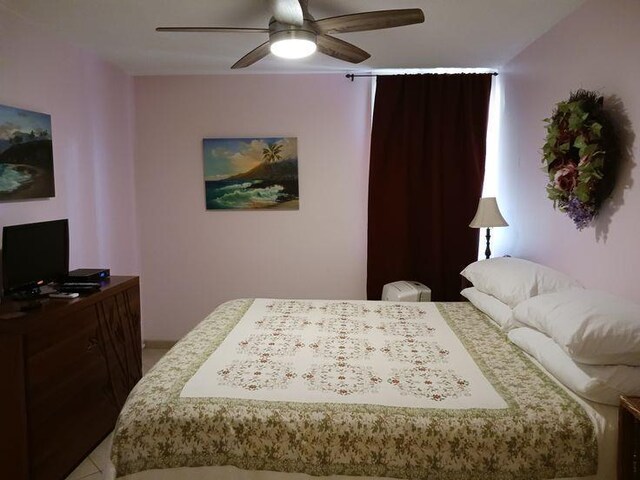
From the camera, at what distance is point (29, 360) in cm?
212

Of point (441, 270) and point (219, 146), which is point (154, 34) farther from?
point (441, 270)

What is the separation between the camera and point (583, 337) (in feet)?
5.83

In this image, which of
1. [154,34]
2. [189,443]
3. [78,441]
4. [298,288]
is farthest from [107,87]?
[189,443]

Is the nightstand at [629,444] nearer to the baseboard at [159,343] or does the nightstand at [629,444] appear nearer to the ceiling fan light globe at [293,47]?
the ceiling fan light globe at [293,47]

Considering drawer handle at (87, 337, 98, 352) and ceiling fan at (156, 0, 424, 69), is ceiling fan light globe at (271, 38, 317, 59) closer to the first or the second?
ceiling fan at (156, 0, 424, 69)

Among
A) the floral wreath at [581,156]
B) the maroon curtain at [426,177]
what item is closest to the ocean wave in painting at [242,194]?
the maroon curtain at [426,177]

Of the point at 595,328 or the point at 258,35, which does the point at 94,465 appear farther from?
the point at 258,35

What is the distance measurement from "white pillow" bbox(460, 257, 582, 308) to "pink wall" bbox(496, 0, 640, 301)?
0.51 ft

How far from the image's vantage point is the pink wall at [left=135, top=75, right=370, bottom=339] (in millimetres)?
4223

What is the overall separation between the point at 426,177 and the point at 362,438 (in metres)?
2.90

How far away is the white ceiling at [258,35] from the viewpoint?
265 cm

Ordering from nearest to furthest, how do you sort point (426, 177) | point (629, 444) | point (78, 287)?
point (629, 444)
point (78, 287)
point (426, 177)

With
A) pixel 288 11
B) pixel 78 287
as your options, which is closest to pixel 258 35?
pixel 288 11

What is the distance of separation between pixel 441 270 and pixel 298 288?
1318 millimetres
